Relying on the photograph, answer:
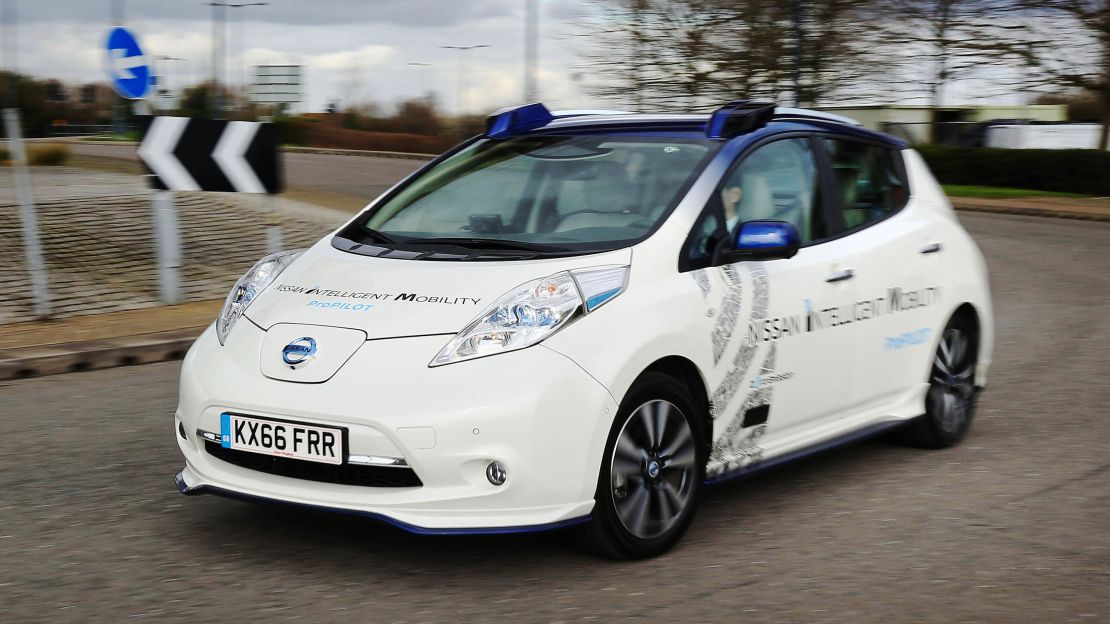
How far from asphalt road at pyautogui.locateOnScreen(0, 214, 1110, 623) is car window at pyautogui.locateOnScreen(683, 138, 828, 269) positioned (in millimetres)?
1063

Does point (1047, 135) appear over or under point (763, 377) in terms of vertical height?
under

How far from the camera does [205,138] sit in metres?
10.4

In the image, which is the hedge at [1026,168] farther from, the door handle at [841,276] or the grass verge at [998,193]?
the door handle at [841,276]

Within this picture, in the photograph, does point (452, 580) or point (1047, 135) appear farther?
point (1047, 135)

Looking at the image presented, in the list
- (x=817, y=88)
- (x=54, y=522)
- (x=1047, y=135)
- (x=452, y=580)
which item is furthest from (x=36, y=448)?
(x=1047, y=135)

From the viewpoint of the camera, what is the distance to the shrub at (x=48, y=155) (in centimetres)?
2852

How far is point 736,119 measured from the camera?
5281 mm

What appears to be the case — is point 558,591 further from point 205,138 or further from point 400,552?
point 205,138

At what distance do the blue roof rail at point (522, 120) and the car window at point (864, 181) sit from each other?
1.23 m

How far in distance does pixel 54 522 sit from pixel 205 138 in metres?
5.85

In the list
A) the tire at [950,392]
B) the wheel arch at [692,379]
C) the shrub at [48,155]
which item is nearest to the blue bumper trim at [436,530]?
the wheel arch at [692,379]

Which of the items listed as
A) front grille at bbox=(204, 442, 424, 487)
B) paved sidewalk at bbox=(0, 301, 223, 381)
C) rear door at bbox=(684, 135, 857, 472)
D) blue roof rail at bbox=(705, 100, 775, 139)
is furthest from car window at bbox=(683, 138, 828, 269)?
paved sidewalk at bbox=(0, 301, 223, 381)

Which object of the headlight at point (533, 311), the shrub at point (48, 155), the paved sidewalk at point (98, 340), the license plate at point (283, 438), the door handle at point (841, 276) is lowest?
the shrub at point (48, 155)

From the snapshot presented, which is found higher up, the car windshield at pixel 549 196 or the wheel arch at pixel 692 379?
the car windshield at pixel 549 196
